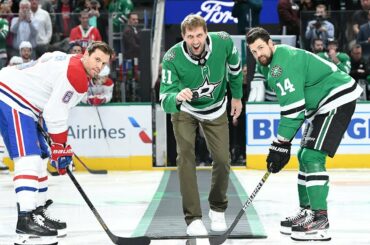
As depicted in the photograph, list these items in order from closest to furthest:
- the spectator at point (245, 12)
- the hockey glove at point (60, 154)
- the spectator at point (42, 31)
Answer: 1. the hockey glove at point (60, 154)
2. the spectator at point (42, 31)
3. the spectator at point (245, 12)

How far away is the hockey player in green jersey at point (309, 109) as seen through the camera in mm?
5691

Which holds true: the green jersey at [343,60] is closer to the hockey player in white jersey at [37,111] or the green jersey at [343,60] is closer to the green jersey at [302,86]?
the green jersey at [302,86]

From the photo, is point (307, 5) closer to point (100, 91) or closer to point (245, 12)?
point (245, 12)

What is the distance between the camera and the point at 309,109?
5965 mm

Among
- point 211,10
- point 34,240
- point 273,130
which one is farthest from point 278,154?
point 211,10

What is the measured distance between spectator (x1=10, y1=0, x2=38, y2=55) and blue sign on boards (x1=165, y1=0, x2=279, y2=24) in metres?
3.02

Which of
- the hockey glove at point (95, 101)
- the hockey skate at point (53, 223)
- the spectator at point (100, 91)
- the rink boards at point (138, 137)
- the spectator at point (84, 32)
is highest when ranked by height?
the spectator at point (84, 32)

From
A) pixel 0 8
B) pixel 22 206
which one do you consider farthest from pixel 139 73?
pixel 22 206

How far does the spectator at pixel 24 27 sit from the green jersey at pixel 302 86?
21.0 feet

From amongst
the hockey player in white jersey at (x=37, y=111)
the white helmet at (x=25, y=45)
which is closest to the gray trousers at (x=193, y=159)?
the hockey player in white jersey at (x=37, y=111)

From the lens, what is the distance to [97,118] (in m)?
11.4

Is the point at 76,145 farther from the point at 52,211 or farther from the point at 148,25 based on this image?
the point at 52,211

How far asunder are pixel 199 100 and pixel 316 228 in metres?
1.16

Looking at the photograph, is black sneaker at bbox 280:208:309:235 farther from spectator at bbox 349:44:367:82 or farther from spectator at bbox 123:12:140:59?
spectator at bbox 123:12:140:59
